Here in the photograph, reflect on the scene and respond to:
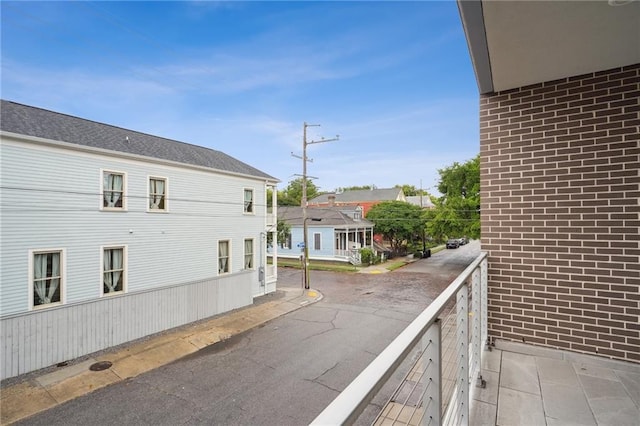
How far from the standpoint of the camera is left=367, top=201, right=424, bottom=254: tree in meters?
24.6

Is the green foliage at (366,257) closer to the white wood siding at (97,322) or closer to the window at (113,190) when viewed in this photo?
the white wood siding at (97,322)

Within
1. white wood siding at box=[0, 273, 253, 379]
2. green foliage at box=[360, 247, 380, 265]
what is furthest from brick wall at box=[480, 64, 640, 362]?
green foliage at box=[360, 247, 380, 265]

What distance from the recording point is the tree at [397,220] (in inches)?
968

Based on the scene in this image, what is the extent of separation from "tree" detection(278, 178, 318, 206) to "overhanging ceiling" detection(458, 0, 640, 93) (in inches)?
1655

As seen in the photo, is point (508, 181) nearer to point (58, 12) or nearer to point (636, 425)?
point (636, 425)

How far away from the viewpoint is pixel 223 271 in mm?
12445

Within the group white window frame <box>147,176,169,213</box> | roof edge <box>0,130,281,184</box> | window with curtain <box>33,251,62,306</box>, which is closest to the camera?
roof edge <box>0,130,281,184</box>

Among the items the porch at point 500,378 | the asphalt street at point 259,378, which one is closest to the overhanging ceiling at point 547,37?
the porch at point 500,378

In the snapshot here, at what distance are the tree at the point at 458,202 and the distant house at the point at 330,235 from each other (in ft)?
18.9

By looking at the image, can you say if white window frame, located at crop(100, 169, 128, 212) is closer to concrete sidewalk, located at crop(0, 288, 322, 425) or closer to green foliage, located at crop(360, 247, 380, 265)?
concrete sidewalk, located at crop(0, 288, 322, 425)

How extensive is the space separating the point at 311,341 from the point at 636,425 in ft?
23.4

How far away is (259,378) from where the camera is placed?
20.5 feet

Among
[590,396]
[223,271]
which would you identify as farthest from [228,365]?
[590,396]

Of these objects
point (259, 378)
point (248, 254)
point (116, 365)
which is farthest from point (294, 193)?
point (259, 378)
